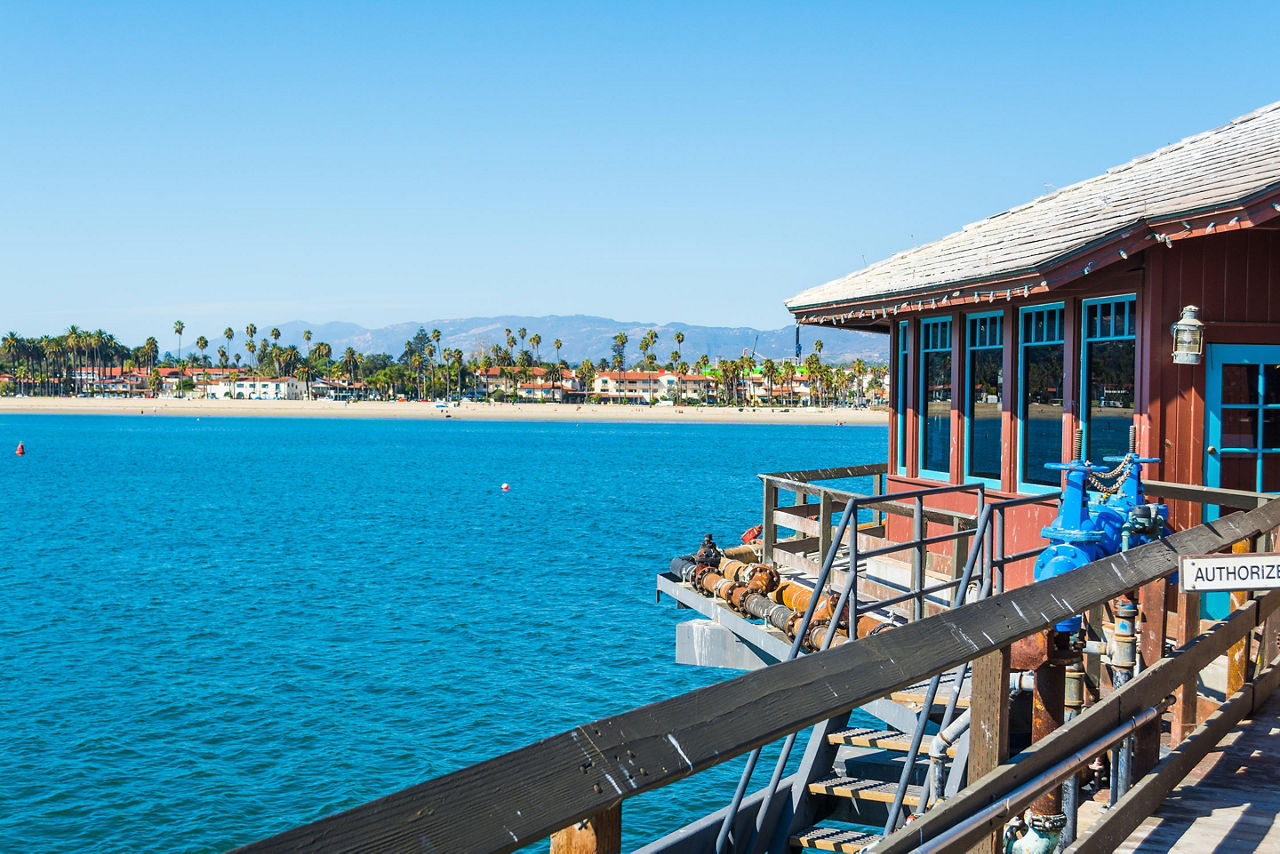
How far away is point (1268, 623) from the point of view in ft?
22.3

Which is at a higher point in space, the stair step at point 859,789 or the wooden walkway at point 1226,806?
the wooden walkway at point 1226,806

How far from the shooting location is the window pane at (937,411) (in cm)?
1266

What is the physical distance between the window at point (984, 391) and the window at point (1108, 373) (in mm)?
1245

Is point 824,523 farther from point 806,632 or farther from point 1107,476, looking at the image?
point 806,632

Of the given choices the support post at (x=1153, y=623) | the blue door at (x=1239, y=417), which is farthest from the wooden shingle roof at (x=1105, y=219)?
the support post at (x=1153, y=623)

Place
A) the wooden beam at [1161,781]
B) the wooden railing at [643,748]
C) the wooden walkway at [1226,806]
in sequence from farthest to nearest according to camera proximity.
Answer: the wooden walkway at [1226,806]
the wooden beam at [1161,781]
the wooden railing at [643,748]

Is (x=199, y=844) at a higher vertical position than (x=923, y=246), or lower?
lower

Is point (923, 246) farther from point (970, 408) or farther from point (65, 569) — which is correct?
point (65, 569)

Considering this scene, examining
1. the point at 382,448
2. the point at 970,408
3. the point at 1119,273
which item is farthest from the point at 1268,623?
the point at 382,448

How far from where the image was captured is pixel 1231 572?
174 inches

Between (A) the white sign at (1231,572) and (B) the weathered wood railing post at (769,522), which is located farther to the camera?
(B) the weathered wood railing post at (769,522)

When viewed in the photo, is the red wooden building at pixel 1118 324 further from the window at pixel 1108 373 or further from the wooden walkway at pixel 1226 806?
the wooden walkway at pixel 1226 806

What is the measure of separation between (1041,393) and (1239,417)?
6.33 ft

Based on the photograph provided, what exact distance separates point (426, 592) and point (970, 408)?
17673mm
